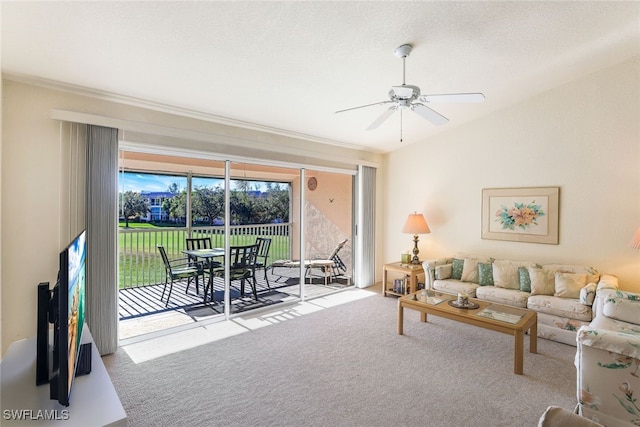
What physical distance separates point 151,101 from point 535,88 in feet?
15.2

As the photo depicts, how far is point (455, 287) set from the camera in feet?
14.3

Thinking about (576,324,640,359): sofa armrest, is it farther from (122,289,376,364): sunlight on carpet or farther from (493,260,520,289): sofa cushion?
(122,289,376,364): sunlight on carpet

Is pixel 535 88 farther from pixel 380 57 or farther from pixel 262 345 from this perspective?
pixel 262 345

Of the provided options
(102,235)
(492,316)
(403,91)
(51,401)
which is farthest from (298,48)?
(492,316)

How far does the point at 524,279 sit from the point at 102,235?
487 centimetres

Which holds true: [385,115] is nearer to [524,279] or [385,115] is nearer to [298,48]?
[298,48]

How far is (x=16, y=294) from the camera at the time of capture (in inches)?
108

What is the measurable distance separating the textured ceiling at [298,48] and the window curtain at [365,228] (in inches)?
79.3

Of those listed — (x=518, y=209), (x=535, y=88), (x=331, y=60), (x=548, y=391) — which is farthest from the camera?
(x=518, y=209)

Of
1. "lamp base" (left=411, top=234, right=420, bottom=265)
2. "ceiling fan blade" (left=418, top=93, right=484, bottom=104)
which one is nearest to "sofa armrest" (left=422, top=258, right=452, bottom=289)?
"lamp base" (left=411, top=234, right=420, bottom=265)

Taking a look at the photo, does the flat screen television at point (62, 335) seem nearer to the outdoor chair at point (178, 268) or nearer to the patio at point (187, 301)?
the patio at point (187, 301)

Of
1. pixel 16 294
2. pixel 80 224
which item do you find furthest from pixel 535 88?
pixel 16 294

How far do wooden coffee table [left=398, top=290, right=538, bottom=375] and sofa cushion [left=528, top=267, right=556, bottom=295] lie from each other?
0.79 metres

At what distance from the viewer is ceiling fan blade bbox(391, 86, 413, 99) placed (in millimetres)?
2482
